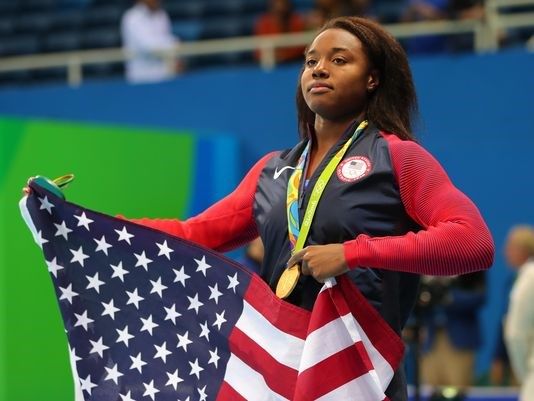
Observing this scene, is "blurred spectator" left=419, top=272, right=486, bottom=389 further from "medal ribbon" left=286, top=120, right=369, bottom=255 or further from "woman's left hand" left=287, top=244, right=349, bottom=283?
"woman's left hand" left=287, top=244, right=349, bottom=283

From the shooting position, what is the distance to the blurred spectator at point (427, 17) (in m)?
9.82

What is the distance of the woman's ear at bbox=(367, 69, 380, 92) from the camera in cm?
318

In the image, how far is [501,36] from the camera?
991 centimetres

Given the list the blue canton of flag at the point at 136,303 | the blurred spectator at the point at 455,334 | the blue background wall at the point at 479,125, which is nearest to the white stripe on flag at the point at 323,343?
the blue canton of flag at the point at 136,303

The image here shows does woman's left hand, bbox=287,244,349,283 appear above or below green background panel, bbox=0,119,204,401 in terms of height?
above

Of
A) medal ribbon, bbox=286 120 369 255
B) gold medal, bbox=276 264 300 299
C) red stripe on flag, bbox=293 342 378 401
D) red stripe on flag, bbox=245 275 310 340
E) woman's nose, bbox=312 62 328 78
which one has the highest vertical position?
woman's nose, bbox=312 62 328 78

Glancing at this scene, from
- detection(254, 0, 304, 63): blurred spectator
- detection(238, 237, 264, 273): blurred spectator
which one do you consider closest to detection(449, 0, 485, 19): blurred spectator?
detection(254, 0, 304, 63): blurred spectator

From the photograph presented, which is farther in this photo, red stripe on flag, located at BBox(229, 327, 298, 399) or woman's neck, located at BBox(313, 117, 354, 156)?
woman's neck, located at BBox(313, 117, 354, 156)

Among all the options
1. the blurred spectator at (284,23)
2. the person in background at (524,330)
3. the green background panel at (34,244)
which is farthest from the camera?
the blurred spectator at (284,23)

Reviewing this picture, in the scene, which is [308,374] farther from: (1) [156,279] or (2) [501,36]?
Answer: (2) [501,36]

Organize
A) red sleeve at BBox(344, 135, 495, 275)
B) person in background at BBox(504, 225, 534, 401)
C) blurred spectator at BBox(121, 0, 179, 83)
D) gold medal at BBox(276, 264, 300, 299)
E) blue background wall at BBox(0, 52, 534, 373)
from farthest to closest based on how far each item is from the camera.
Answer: blurred spectator at BBox(121, 0, 179, 83)
blue background wall at BBox(0, 52, 534, 373)
person in background at BBox(504, 225, 534, 401)
gold medal at BBox(276, 264, 300, 299)
red sleeve at BBox(344, 135, 495, 275)

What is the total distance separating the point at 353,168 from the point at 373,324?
0.39 metres

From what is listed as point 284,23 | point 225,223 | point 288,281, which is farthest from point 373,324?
point 284,23

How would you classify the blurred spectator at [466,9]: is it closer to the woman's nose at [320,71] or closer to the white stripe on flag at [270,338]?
the woman's nose at [320,71]
